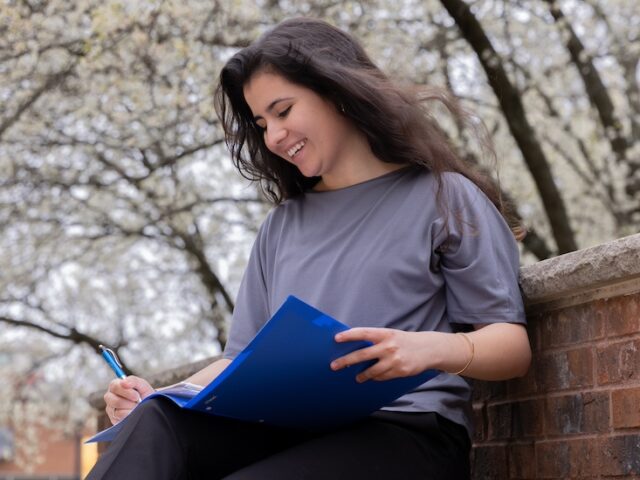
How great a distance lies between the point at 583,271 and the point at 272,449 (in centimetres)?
75

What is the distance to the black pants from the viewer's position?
1.96 meters

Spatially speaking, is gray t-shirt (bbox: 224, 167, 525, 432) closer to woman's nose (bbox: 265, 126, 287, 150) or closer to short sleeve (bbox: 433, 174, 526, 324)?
short sleeve (bbox: 433, 174, 526, 324)

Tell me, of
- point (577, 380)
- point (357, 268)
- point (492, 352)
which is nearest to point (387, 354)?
point (492, 352)

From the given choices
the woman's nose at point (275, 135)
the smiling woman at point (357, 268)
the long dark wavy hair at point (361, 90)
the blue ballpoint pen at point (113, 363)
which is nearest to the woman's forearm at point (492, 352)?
the smiling woman at point (357, 268)

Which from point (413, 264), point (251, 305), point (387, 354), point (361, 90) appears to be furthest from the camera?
point (251, 305)

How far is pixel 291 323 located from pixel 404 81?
1.03m

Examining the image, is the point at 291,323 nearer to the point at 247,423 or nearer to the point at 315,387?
the point at 315,387

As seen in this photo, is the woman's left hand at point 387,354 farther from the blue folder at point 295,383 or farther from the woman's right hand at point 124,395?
the woman's right hand at point 124,395

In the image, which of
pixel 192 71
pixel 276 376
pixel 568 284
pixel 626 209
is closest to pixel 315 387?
pixel 276 376

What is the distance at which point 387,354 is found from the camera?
6.13 feet

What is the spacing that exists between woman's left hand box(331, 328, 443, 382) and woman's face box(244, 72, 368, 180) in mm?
678

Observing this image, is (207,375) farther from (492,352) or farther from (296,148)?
(492,352)

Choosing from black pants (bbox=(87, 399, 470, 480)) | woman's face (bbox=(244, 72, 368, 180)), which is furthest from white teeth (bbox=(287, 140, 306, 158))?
black pants (bbox=(87, 399, 470, 480))

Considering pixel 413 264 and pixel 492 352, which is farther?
pixel 413 264
